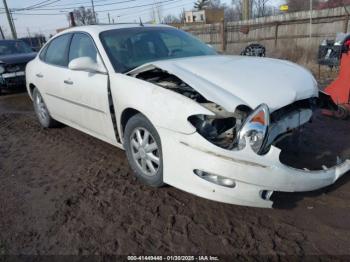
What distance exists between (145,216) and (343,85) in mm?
3950

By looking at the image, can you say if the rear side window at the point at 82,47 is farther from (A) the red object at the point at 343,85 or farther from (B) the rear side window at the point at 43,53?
(A) the red object at the point at 343,85

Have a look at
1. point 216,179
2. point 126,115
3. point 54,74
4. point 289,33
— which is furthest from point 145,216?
point 289,33

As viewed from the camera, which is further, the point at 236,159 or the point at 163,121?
the point at 163,121

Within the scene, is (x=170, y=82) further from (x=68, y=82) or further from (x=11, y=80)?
(x=11, y=80)

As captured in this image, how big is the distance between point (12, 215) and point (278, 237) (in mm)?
2442

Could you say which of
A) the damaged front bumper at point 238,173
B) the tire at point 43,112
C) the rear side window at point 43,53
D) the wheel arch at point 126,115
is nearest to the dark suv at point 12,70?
the tire at point 43,112

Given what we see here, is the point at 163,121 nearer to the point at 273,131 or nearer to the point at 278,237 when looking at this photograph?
the point at 273,131

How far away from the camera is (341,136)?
4.34 metres

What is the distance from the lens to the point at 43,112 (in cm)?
552

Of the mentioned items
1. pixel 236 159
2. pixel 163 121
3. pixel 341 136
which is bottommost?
pixel 341 136

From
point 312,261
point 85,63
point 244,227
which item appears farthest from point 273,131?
point 85,63

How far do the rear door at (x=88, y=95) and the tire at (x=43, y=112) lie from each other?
1.19m

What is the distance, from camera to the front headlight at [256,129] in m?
2.46

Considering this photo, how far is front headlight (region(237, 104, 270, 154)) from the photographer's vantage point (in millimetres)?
2465
